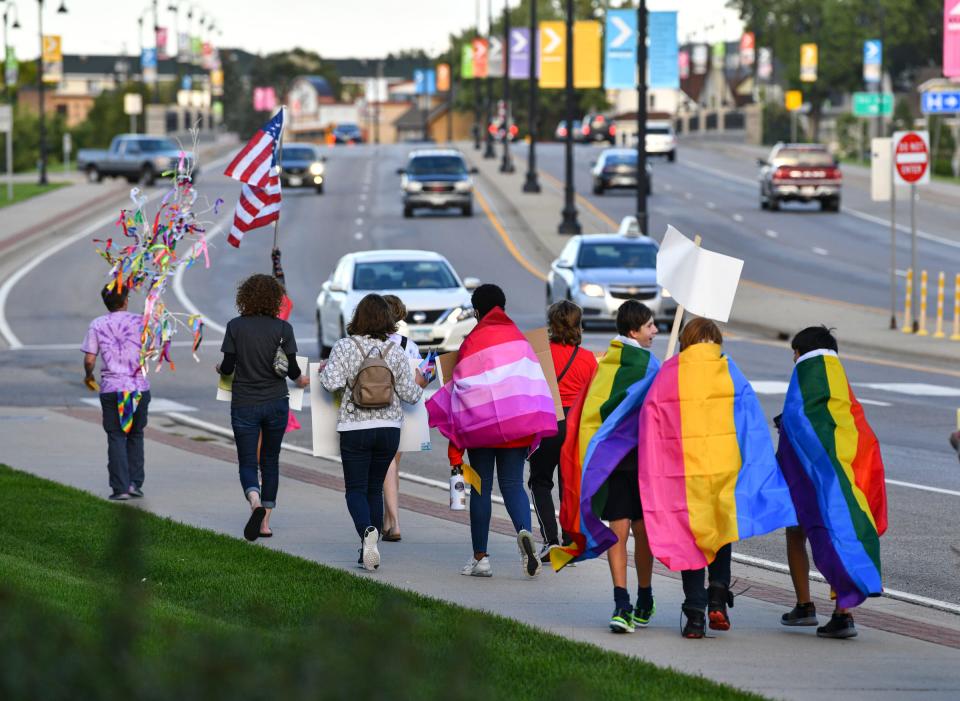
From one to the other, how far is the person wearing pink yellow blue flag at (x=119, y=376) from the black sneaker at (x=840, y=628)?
20.7 feet

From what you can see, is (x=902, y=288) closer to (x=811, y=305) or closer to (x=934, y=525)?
(x=811, y=305)

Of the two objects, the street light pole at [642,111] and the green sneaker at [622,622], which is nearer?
the green sneaker at [622,622]

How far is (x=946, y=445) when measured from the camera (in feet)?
54.4

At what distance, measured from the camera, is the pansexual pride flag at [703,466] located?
27.5ft

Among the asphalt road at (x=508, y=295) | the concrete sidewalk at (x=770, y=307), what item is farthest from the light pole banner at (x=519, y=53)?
the concrete sidewalk at (x=770, y=307)

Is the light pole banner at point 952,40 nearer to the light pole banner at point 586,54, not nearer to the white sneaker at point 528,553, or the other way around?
the white sneaker at point 528,553

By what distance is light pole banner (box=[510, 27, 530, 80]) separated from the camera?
255 ft

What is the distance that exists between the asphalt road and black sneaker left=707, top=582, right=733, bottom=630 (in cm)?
207

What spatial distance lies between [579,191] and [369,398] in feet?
179

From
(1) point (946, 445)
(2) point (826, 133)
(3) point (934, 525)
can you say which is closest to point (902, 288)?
(1) point (946, 445)

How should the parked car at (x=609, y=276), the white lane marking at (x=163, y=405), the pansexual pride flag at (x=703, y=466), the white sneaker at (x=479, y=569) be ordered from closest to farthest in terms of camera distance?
the pansexual pride flag at (x=703, y=466) → the white sneaker at (x=479, y=569) → the white lane marking at (x=163, y=405) → the parked car at (x=609, y=276)

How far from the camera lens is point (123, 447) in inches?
523

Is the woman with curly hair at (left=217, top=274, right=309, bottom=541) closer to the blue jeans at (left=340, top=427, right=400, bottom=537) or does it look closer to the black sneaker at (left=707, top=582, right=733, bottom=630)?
the blue jeans at (left=340, top=427, right=400, bottom=537)

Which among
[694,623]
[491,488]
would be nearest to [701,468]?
[694,623]
